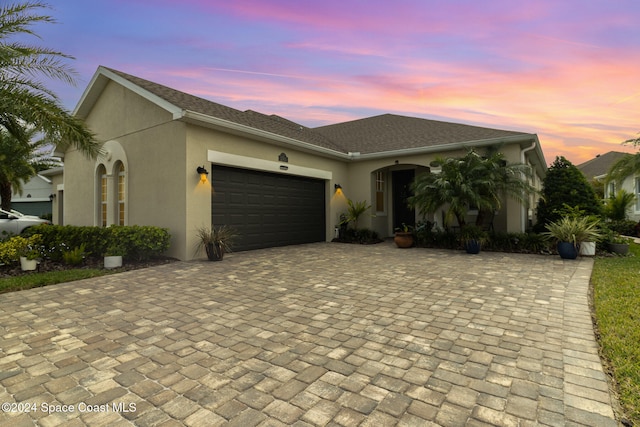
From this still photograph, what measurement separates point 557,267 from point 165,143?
31.2ft

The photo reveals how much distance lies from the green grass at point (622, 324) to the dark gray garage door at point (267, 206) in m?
7.66

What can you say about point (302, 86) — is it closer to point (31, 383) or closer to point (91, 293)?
point (91, 293)

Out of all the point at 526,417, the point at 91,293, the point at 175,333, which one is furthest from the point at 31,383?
the point at 526,417

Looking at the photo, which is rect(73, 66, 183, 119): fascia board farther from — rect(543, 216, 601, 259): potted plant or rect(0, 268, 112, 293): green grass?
rect(543, 216, 601, 259): potted plant

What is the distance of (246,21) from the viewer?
26.6ft

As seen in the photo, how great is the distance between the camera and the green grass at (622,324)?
2242 mm

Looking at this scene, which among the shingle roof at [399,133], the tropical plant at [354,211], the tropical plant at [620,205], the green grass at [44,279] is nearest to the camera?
the green grass at [44,279]

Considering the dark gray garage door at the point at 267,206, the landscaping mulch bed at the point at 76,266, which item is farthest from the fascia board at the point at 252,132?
the landscaping mulch bed at the point at 76,266

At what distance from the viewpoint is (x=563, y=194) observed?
988 cm

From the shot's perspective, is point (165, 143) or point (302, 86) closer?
point (165, 143)

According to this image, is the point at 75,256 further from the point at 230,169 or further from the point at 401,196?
the point at 401,196

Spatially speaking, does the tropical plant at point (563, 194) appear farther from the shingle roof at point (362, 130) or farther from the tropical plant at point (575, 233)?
the shingle roof at point (362, 130)

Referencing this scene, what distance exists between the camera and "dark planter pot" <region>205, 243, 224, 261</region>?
24.5ft

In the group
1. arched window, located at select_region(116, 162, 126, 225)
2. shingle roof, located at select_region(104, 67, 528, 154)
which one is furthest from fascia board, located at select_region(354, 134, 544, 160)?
arched window, located at select_region(116, 162, 126, 225)
